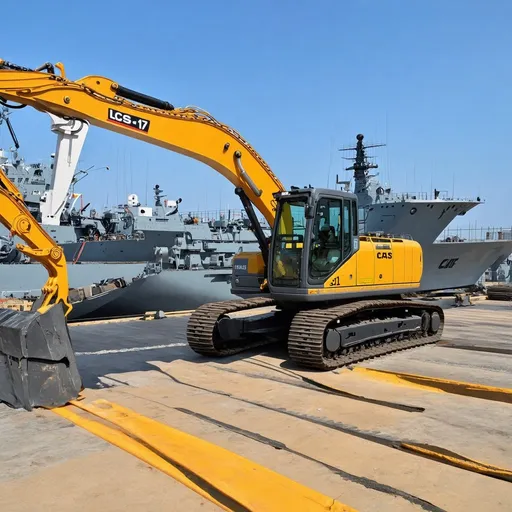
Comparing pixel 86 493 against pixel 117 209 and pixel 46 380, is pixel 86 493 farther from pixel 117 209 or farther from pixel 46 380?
pixel 117 209

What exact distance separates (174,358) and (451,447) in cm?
515

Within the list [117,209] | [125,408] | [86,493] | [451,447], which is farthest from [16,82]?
[117,209]

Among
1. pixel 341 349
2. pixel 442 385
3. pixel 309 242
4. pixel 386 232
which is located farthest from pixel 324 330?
pixel 386 232

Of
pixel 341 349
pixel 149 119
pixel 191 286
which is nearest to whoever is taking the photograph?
pixel 149 119

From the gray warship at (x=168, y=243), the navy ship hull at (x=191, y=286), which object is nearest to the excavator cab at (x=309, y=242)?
the gray warship at (x=168, y=243)

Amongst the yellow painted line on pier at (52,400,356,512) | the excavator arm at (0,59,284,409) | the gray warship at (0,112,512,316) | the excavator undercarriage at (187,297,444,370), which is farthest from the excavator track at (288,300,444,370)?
the gray warship at (0,112,512,316)

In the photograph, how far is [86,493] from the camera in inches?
145

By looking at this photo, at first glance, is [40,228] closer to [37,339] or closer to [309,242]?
→ [37,339]

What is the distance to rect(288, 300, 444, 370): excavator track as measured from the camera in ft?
24.5

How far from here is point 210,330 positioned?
8.31 meters

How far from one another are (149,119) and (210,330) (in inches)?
133

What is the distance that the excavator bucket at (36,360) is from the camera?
5477mm

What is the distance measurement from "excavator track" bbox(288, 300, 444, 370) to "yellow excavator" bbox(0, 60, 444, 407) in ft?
0.06

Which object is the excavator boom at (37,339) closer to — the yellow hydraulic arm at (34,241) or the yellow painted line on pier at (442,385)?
the yellow hydraulic arm at (34,241)
